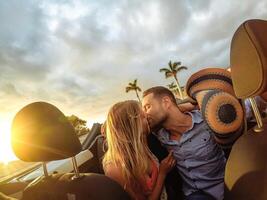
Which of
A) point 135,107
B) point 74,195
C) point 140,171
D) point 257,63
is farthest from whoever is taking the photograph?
point 135,107

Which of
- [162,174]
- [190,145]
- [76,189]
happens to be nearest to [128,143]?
[162,174]

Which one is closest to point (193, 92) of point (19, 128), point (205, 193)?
point (205, 193)

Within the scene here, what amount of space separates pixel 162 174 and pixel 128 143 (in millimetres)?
405

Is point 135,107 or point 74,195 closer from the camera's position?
point 74,195

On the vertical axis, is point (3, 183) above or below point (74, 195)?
above

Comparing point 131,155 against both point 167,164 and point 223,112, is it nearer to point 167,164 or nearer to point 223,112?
point 167,164

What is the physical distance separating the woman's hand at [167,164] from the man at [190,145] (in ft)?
0.18

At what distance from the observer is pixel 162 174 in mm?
2332

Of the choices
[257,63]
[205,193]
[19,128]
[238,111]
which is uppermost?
[19,128]

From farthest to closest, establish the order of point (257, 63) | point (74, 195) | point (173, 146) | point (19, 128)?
point (173, 146)
point (19, 128)
point (74, 195)
point (257, 63)

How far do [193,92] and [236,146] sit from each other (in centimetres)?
48

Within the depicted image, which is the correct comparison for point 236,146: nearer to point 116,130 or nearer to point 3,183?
point 116,130

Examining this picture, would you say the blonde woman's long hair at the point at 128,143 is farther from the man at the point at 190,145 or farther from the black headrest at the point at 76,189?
the black headrest at the point at 76,189

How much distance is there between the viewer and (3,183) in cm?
236
